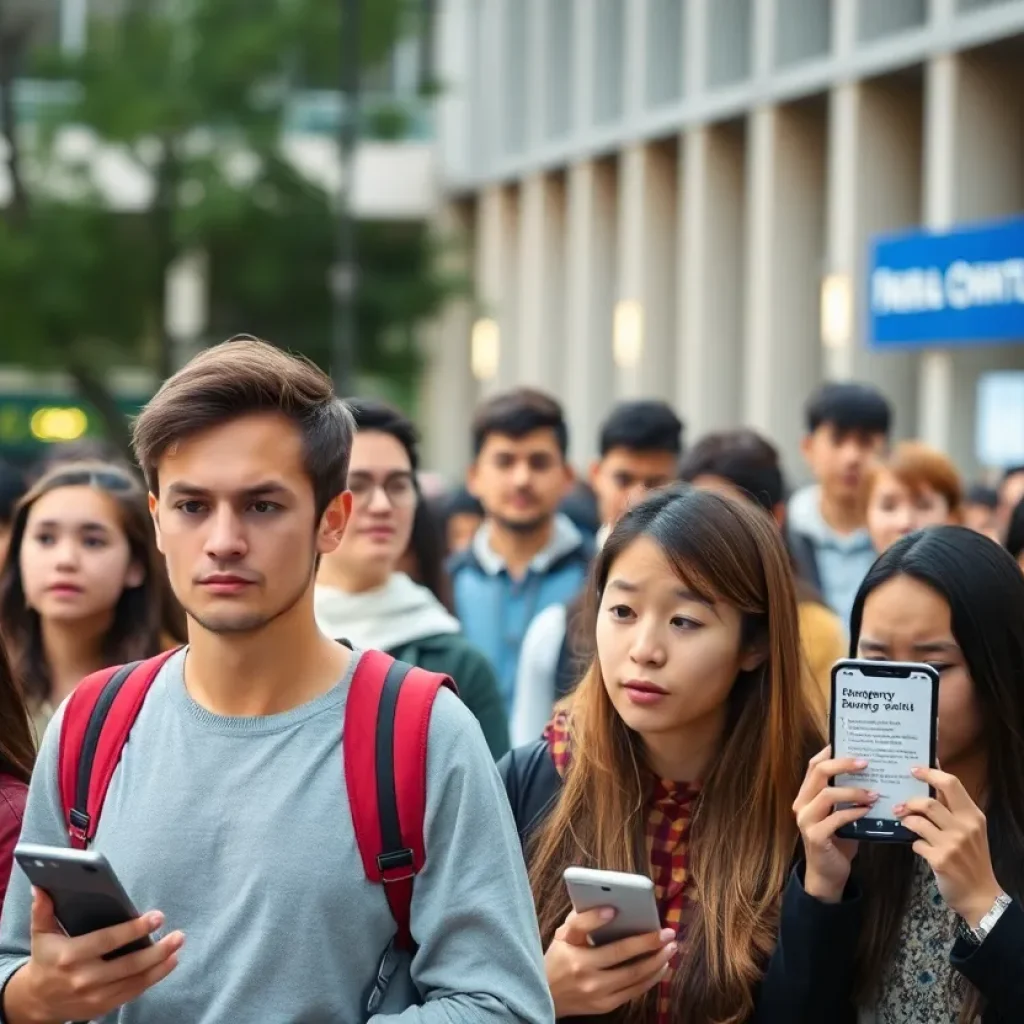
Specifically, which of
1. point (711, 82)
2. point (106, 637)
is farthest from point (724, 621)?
point (711, 82)

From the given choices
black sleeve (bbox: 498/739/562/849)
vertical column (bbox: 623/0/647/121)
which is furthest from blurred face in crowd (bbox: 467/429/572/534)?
vertical column (bbox: 623/0/647/121)

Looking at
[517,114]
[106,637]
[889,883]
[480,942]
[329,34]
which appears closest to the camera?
[480,942]

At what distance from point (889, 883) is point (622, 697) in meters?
0.62

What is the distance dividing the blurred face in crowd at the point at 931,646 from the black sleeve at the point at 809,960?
37 cm

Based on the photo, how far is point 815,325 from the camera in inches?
1063

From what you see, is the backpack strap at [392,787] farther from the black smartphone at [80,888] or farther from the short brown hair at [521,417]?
the short brown hair at [521,417]

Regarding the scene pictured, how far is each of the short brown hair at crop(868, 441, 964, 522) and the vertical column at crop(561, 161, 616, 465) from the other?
23.5 meters

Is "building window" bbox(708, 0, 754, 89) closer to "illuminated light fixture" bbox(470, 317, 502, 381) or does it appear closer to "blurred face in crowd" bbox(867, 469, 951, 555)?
"illuminated light fixture" bbox(470, 317, 502, 381)

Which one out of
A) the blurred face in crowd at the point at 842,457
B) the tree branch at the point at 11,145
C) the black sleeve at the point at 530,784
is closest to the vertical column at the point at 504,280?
the tree branch at the point at 11,145

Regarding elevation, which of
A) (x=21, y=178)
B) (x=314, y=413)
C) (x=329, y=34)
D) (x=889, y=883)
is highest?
(x=329, y=34)

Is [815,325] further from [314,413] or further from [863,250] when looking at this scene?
[314,413]

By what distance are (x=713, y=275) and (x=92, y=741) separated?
25.9 m

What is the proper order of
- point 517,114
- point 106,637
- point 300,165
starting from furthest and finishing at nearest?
point 517,114 → point 300,165 → point 106,637

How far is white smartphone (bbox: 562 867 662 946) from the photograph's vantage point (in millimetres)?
3717
